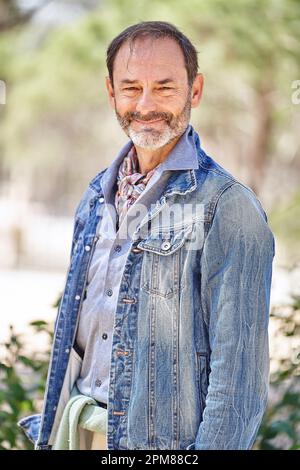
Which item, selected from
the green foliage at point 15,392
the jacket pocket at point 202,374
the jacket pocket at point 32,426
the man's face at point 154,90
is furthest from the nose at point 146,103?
the green foliage at point 15,392

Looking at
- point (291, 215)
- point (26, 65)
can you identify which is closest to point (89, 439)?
point (291, 215)

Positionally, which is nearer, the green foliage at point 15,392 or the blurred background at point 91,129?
the green foliage at point 15,392

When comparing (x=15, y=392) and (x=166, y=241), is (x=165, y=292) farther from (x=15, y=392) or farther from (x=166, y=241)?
(x=15, y=392)

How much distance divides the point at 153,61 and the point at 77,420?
0.84 metres

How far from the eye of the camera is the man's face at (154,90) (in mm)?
2158

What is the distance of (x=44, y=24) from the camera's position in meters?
19.9

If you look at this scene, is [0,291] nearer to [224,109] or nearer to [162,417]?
[224,109]

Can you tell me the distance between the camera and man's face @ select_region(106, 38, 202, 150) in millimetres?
2158

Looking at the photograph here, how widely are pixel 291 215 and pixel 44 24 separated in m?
13.9

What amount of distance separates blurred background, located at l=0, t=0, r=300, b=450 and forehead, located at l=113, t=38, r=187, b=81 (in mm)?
1309

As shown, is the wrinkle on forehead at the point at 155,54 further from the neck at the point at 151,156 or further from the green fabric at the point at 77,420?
the green fabric at the point at 77,420

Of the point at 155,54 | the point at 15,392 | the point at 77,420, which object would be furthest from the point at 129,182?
the point at 15,392

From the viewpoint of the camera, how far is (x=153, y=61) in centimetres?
216

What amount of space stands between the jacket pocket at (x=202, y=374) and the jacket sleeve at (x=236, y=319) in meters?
0.04
